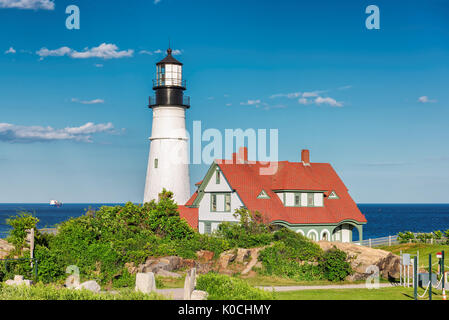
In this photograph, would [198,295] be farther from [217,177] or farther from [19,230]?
[217,177]

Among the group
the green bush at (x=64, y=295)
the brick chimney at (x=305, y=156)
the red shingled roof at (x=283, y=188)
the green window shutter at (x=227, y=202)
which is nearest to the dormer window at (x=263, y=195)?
the red shingled roof at (x=283, y=188)

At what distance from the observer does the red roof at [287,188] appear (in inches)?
1444

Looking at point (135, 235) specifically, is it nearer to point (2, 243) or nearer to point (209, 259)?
point (209, 259)

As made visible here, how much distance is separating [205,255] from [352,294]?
9750 mm

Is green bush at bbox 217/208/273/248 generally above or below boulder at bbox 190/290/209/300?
above

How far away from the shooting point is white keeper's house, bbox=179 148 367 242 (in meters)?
36.9

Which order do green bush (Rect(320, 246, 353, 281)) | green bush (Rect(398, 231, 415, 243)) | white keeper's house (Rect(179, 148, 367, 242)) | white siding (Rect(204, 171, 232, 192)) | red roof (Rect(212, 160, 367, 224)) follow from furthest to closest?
1. green bush (Rect(398, 231, 415, 243))
2. white siding (Rect(204, 171, 232, 192))
3. white keeper's house (Rect(179, 148, 367, 242))
4. red roof (Rect(212, 160, 367, 224))
5. green bush (Rect(320, 246, 353, 281))

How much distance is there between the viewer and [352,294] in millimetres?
20531

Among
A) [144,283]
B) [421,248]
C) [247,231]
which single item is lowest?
[421,248]

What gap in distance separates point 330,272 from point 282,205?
486 inches

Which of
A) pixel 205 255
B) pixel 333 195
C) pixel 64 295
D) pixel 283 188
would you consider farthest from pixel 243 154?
pixel 64 295

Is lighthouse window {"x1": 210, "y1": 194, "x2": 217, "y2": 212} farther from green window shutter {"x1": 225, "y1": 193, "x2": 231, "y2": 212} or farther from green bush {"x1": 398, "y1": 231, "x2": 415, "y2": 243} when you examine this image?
green bush {"x1": 398, "y1": 231, "x2": 415, "y2": 243}

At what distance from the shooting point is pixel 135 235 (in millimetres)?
28812

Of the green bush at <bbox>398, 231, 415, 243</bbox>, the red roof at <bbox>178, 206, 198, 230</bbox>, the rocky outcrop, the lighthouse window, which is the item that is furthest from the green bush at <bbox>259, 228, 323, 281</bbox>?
the green bush at <bbox>398, 231, 415, 243</bbox>
